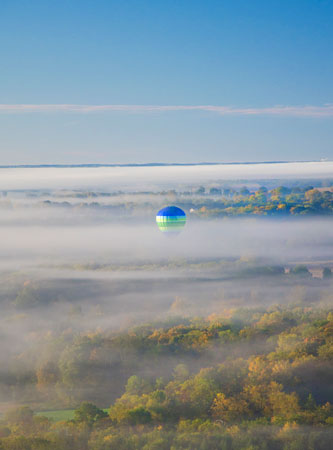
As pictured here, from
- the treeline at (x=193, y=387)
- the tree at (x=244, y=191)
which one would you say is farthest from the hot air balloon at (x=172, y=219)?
the tree at (x=244, y=191)

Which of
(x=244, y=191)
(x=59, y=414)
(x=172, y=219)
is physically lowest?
(x=59, y=414)

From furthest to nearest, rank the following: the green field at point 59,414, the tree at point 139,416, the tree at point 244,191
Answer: the tree at point 244,191
the green field at point 59,414
the tree at point 139,416

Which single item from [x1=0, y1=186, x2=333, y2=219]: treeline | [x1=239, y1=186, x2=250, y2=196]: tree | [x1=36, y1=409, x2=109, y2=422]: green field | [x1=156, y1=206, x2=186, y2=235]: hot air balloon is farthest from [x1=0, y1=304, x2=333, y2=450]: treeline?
[x1=239, y1=186, x2=250, y2=196]: tree

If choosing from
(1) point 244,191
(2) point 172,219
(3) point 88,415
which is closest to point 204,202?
(1) point 244,191

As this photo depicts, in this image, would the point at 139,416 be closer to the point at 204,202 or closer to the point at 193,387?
the point at 193,387

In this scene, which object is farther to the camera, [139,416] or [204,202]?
[204,202]

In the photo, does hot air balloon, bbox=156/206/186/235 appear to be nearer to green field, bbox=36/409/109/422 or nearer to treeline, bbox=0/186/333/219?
green field, bbox=36/409/109/422

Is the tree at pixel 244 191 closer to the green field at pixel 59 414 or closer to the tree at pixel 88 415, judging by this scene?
the green field at pixel 59 414

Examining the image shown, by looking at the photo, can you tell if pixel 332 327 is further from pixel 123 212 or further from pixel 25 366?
pixel 123 212

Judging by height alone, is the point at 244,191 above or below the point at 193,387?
above
